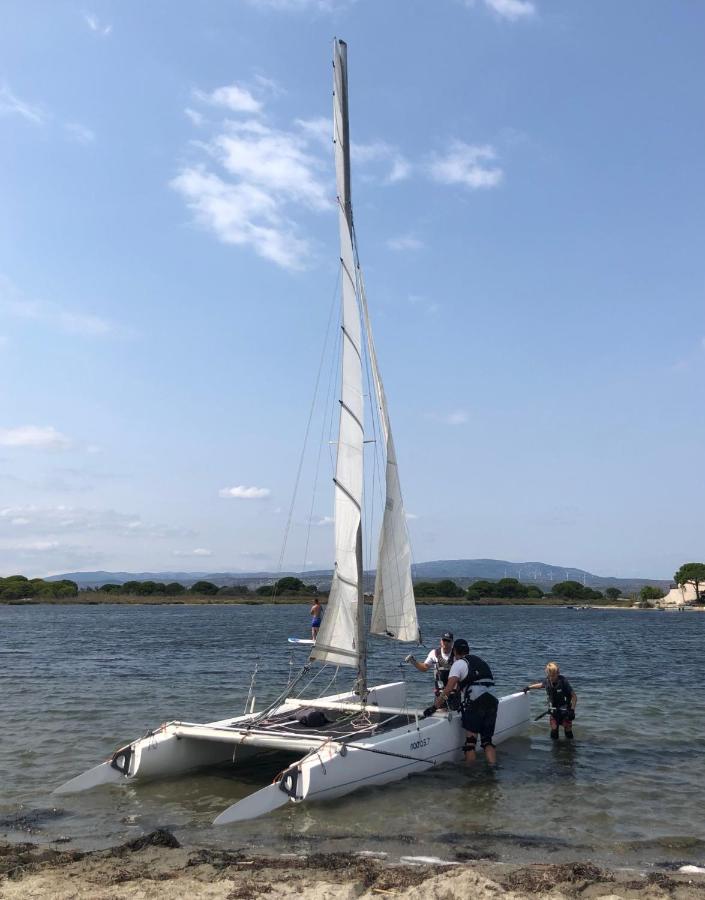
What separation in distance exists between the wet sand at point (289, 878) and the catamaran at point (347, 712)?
6.37ft

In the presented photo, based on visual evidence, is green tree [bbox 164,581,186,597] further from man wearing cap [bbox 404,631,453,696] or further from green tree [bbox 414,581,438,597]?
man wearing cap [bbox 404,631,453,696]

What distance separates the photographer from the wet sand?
23.6ft

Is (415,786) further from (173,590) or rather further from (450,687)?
(173,590)

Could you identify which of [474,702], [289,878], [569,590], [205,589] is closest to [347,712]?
[474,702]

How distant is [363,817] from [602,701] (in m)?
13.7

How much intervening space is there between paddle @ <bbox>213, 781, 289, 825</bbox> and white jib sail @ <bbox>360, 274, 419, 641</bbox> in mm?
4670

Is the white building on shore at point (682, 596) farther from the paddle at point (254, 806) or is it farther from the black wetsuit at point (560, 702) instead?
the paddle at point (254, 806)

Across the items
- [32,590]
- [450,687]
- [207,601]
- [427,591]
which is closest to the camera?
[450,687]

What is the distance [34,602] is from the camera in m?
113

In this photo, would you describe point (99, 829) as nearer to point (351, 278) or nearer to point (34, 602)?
point (351, 278)

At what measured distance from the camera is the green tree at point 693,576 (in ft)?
419

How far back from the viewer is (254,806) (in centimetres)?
994

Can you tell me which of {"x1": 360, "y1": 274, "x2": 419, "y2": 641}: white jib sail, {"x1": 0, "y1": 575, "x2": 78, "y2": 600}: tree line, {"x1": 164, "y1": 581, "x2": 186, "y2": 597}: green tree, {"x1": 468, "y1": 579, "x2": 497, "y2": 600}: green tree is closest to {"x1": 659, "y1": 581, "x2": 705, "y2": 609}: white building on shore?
{"x1": 468, "y1": 579, "x2": 497, "y2": 600}: green tree

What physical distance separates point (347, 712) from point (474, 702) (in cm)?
256
